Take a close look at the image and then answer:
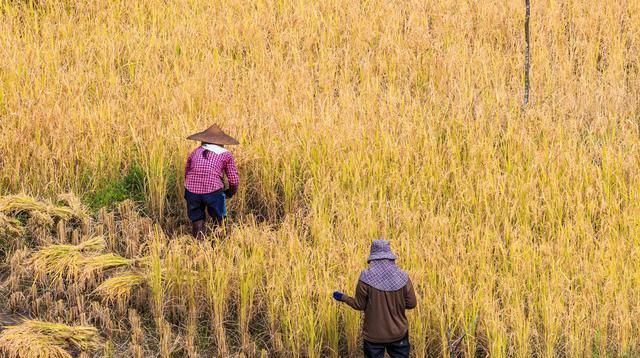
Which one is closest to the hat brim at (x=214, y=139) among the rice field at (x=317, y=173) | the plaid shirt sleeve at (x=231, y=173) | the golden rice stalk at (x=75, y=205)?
the plaid shirt sleeve at (x=231, y=173)

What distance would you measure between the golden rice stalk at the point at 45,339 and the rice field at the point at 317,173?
0.02m

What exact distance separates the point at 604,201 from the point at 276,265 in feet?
8.29

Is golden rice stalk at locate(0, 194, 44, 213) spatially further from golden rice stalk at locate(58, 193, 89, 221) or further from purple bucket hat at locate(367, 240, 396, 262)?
purple bucket hat at locate(367, 240, 396, 262)

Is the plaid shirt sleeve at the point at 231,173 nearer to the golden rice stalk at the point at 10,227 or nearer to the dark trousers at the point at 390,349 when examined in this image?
the golden rice stalk at the point at 10,227

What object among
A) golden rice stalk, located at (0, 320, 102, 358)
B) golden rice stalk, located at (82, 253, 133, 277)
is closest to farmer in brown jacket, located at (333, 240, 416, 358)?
golden rice stalk, located at (0, 320, 102, 358)

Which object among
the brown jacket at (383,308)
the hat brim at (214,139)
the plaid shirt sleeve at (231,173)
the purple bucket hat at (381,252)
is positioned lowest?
the brown jacket at (383,308)

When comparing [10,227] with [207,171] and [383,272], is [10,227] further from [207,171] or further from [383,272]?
[383,272]

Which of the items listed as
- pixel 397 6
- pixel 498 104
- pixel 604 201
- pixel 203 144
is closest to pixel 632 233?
pixel 604 201

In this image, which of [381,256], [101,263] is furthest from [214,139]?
[381,256]

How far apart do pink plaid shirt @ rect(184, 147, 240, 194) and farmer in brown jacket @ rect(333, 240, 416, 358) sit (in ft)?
6.71

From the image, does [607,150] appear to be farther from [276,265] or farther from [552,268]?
[276,265]

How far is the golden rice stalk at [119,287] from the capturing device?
6742 millimetres

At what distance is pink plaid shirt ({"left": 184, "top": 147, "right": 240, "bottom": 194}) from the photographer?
7.62 m

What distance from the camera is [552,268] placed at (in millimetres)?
6664
